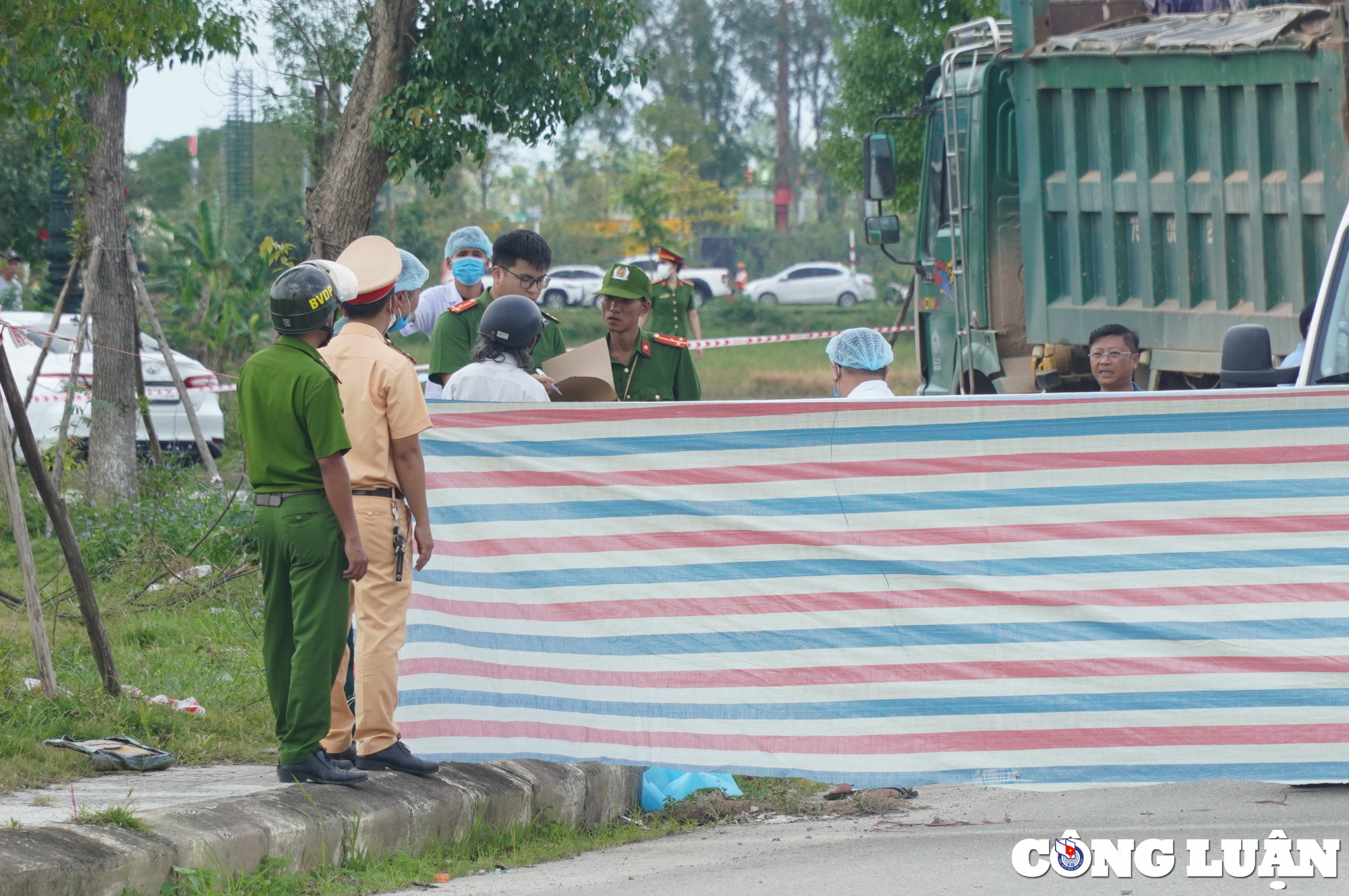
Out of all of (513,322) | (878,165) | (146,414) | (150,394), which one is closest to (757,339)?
(150,394)

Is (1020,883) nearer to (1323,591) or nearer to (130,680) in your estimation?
(1323,591)

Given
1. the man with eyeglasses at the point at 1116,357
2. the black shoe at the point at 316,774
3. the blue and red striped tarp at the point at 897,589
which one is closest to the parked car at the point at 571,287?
the man with eyeglasses at the point at 1116,357

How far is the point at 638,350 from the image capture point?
22.6ft

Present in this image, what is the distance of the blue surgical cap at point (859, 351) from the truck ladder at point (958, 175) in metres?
4.25

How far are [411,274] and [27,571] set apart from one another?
1.91 metres

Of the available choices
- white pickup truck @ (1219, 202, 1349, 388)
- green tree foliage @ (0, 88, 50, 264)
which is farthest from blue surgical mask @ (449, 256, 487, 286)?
green tree foliage @ (0, 88, 50, 264)

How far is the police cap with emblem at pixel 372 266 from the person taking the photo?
17.3 feet

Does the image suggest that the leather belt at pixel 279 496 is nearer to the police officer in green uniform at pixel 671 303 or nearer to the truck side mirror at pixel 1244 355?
the truck side mirror at pixel 1244 355

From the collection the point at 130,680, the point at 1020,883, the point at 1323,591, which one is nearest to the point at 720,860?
the point at 1020,883

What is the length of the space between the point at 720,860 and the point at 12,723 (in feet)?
9.56

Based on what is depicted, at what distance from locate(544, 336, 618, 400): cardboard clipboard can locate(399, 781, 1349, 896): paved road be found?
5.58ft

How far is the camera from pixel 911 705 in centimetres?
514

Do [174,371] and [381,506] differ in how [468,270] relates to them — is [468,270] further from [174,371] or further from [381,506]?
[174,371]

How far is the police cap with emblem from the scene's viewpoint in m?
5.28
